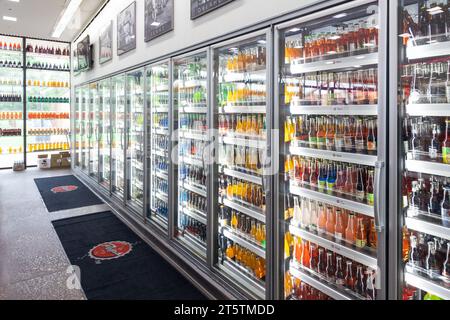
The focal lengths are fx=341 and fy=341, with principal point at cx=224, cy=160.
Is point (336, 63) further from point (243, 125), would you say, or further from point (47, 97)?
point (47, 97)

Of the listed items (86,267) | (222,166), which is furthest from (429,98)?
(86,267)

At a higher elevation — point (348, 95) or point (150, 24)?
point (150, 24)

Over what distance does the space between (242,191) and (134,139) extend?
2851 mm

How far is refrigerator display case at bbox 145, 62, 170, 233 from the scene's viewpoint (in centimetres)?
437

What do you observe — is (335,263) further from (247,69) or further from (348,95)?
(247,69)

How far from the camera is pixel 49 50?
10.2m

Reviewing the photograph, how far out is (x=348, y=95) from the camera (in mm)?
2223

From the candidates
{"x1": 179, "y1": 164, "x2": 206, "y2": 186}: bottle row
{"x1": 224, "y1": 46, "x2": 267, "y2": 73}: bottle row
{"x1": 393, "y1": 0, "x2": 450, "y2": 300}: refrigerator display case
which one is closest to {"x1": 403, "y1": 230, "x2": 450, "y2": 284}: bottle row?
{"x1": 393, "y1": 0, "x2": 450, "y2": 300}: refrigerator display case

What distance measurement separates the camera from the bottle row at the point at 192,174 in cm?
364

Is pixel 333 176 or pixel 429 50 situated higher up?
pixel 429 50

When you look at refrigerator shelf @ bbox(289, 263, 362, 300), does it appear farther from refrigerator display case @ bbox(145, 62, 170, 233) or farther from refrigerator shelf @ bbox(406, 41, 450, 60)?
refrigerator display case @ bbox(145, 62, 170, 233)

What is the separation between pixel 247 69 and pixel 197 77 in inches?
35.4

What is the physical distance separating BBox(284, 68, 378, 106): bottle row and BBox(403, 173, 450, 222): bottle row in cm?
51

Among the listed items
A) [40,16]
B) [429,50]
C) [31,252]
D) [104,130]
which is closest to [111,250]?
[31,252]
